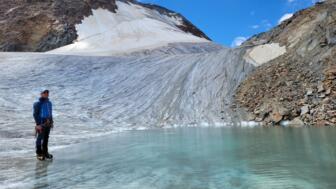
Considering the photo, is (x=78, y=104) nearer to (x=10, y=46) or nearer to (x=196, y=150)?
(x=196, y=150)

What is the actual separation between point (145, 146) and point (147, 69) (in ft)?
59.2

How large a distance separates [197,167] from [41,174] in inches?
108

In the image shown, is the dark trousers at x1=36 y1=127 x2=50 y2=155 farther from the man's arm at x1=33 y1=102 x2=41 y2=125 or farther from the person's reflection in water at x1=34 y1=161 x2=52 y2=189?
the person's reflection in water at x1=34 y1=161 x2=52 y2=189

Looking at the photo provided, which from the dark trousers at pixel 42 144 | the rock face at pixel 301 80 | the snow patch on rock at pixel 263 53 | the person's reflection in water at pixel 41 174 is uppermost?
the snow patch on rock at pixel 263 53

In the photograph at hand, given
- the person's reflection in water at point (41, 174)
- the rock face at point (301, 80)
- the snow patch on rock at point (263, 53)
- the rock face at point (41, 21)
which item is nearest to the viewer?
the person's reflection in water at point (41, 174)

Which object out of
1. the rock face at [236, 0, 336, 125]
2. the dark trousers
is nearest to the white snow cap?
the rock face at [236, 0, 336, 125]

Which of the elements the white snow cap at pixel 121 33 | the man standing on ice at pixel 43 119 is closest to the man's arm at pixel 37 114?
the man standing on ice at pixel 43 119

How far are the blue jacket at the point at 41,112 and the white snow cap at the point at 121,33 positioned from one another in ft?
109

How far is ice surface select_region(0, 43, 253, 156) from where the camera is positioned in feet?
65.9

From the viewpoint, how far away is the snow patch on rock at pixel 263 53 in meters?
23.6

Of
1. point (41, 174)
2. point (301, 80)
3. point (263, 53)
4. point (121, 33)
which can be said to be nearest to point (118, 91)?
point (263, 53)

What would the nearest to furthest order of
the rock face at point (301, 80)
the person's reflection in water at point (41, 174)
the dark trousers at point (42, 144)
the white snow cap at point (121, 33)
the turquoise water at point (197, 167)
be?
the turquoise water at point (197, 167) < the person's reflection in water at point (41, 174) < the dark trousers at point (42, 144) < the rock face at point (301, 80) < the white snow cap at point (121, 33)

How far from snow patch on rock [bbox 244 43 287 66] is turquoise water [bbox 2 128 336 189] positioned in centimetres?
1340

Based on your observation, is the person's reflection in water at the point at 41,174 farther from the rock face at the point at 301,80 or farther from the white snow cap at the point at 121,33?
the white snow cap at the point at 121,33
